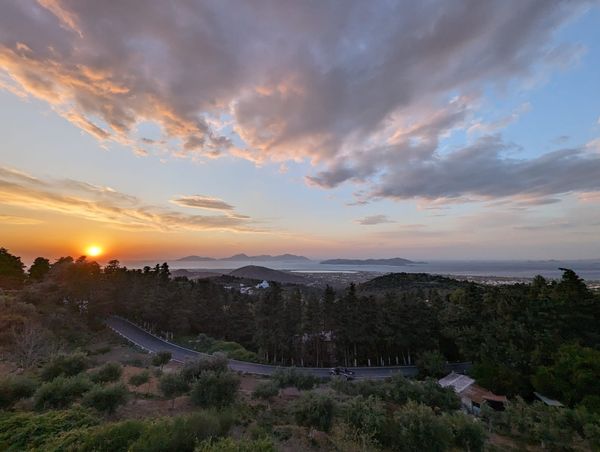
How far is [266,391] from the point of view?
20.2 metres

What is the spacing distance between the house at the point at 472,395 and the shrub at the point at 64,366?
1065 inches

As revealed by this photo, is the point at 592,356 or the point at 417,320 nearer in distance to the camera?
the point at 592,356

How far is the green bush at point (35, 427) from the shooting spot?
940cm

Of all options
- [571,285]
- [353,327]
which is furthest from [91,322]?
[571,285]

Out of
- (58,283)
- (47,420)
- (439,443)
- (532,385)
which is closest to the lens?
(47,420)

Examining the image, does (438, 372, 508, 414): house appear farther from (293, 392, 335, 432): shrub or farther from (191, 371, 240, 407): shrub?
(191, 371, 240, 407): shrub

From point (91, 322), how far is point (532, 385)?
186 ft

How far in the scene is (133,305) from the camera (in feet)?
159

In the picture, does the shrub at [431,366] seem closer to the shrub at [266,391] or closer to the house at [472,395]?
the house at [472,395]

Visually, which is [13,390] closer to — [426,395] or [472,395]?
[426,395]

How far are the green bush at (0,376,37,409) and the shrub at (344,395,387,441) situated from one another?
15.9m

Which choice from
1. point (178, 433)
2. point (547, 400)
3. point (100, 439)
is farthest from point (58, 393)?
point (547, 400)

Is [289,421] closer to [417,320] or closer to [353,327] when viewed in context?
[353,327]

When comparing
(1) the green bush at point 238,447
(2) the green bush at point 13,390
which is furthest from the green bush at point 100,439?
(2) the green bush at point 13,390
